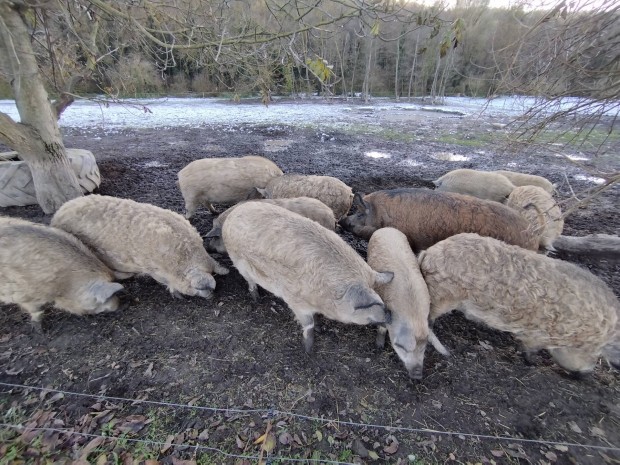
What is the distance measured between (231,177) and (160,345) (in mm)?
3589

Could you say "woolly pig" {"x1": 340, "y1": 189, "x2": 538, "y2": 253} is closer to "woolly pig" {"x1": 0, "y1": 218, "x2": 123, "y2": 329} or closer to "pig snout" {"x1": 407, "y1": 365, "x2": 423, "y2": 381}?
"pig snout" {"x1": 407, "y1": 365, "x2": 423, "y2": 381}

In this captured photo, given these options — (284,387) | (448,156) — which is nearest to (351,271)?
(284,387)

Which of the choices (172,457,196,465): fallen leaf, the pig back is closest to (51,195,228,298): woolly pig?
(172,457,196,465): fallen leaf

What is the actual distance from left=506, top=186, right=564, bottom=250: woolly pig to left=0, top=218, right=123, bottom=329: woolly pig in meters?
6.13

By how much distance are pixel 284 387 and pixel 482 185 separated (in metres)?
5.94

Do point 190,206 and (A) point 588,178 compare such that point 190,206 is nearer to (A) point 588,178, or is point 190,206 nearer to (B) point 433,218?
(B) point 433,218

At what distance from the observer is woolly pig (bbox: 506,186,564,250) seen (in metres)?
4.96

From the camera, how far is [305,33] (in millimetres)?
3930

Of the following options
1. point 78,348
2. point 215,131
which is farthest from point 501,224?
point 215,131

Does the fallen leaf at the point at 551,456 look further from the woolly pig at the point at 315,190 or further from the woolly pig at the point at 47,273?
the woolly pig at the point at 47,273

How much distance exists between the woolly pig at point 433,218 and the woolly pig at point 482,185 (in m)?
1.99

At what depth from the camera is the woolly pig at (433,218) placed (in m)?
4.62

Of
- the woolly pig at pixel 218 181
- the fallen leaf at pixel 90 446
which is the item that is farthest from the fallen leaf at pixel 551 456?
the woolly pig at pixel 218 181

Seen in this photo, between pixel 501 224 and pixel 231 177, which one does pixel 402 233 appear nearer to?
pixel 501 224
